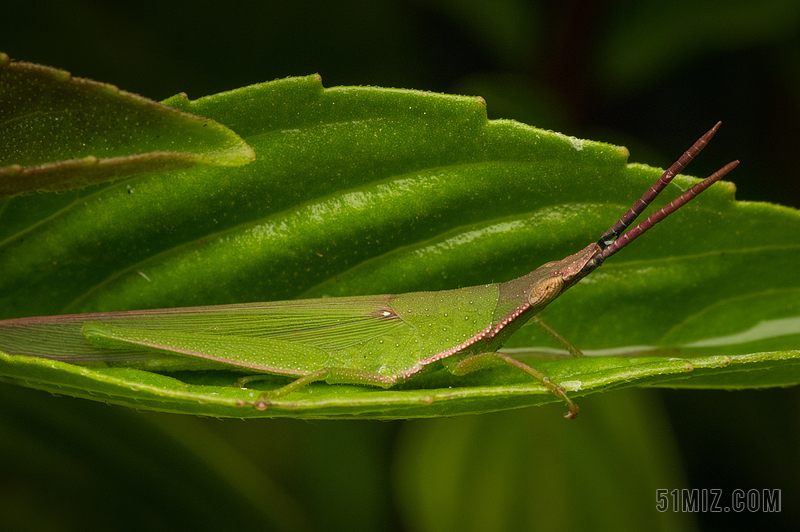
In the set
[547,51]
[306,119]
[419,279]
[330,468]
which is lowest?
[330,468]

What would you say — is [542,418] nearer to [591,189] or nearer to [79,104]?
[591,189]

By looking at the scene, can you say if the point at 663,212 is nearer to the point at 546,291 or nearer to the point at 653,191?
the point at 653,191

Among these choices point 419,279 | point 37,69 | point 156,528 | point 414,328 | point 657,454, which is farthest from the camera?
point 657,454

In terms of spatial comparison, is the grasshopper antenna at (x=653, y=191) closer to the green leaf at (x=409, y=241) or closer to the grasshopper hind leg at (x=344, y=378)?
the green leaf at (x=409, y=241)

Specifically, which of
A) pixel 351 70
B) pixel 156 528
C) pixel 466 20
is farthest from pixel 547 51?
pixel 156 528

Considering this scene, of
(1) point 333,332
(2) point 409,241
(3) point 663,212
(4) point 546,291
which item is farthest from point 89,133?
(3) point 663,212

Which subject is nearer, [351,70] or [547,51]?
[547,51]

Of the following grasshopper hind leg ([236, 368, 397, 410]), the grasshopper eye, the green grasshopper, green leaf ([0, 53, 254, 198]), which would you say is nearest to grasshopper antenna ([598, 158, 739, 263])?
the green grasshopper
